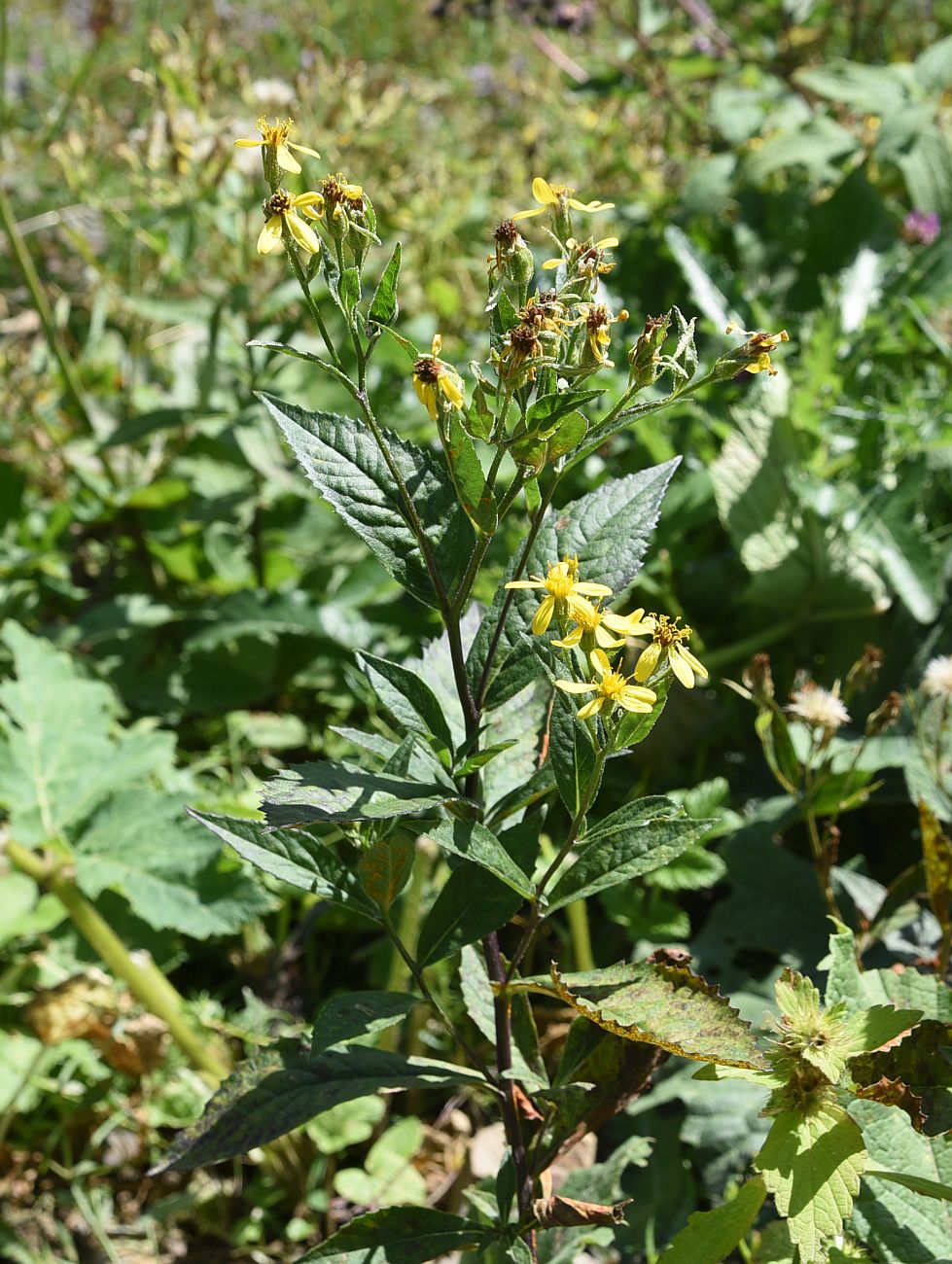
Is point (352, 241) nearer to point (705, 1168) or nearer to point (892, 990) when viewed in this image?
point (892, 990)

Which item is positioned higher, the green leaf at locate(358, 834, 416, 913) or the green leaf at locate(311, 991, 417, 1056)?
the green leaf at locate(358, 834, 416, 913)

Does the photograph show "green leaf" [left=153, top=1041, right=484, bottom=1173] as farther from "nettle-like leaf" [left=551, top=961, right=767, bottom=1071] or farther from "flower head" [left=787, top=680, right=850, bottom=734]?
"flower head" [left=787, top=680, right=850, bottom=734]

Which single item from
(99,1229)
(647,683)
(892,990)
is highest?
(647,683)

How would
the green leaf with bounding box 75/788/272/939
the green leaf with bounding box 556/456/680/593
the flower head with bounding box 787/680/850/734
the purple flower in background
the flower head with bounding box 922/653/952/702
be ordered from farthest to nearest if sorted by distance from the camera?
the purple flower in background
the green leaf with bounding box 75/788/272/939
the flower head with bounding box 922/653/952/702
the flower head with bounding box 787/680/850/734
the green leaf with bounding box 556/456/680/593

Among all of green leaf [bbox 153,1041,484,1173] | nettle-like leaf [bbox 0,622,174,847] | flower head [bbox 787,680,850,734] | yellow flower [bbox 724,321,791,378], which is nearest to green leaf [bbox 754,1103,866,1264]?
green leaf [bbox 153,1041,484,1173]

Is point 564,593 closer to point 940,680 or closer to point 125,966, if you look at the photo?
point 940,680

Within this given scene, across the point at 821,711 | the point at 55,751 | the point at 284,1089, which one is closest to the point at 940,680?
the point at 821,711

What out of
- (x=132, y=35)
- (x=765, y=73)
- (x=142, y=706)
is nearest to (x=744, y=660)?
(x=142, y=706)
